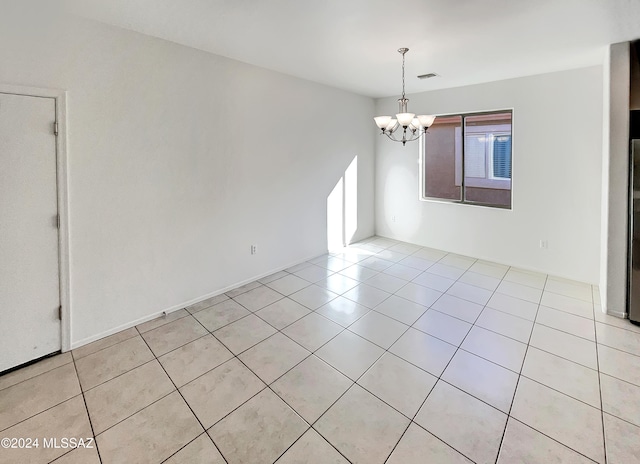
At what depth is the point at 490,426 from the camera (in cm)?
181

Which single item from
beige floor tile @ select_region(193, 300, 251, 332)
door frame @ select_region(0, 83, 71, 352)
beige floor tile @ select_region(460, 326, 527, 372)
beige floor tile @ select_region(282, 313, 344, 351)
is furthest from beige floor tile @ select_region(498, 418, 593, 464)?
door frame @ select_region(0, 83, 71, 352)

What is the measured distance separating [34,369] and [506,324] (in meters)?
3.99

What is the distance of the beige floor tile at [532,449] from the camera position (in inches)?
63.1

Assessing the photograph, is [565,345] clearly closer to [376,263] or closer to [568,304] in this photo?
[568,304]

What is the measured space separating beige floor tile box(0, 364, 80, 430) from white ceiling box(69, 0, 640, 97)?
2.71 metres

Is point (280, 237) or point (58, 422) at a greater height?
point (280, 237)

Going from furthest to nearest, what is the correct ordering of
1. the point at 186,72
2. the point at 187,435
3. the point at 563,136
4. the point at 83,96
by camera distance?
the point at 563,136, the point at 186,72, the point at 83,96, the point at 187,435

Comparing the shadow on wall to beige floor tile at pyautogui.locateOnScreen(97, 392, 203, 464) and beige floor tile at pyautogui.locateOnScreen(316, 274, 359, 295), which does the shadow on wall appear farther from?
beige floor tile at pyautogui.locateOnScreen(97, 392, 203, 464)

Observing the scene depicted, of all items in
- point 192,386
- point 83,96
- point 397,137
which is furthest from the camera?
point 397,137

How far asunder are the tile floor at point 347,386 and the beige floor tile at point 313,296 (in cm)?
Answer: 4

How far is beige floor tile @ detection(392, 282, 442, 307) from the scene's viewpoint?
3428mm

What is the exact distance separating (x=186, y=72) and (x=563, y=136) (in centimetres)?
442

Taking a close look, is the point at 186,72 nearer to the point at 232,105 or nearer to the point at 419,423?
the point at 232,105

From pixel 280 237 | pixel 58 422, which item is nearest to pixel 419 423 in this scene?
pixel 58 422
